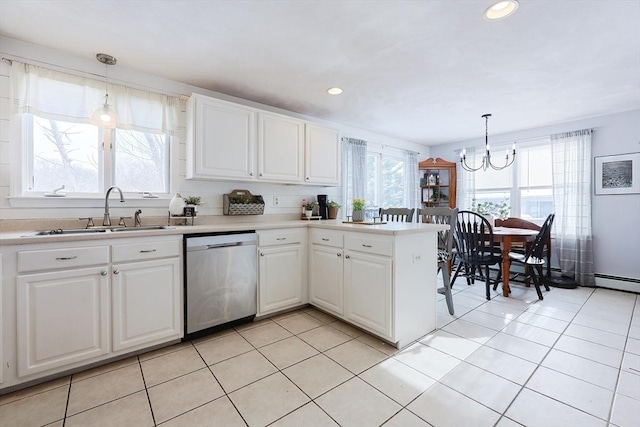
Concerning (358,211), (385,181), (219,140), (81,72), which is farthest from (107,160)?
(385,181)

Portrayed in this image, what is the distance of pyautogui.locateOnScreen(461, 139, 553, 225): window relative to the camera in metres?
4.43

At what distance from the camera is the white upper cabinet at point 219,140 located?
2.61m

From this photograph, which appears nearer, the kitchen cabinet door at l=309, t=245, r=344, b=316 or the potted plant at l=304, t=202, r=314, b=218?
the kitchen cabinet door at l=309, t=245, r=344, b=316

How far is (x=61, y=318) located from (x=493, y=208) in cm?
569

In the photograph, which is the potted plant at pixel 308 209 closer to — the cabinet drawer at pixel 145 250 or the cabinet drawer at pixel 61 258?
the cabinet drawer at pixel 145 250

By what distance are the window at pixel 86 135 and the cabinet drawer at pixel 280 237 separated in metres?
1.05

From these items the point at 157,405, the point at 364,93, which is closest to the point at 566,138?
the point at 364,93

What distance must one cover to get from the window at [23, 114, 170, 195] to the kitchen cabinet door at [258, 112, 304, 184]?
93 cm

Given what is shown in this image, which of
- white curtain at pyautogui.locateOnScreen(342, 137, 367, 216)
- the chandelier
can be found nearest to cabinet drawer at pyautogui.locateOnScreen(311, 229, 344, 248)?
white curtain at pyautogui.locateOnScreen(342, 137, 367, 216)

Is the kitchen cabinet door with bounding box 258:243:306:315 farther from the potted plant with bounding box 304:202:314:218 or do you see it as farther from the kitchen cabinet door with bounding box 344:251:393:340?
the potted plant with bounding box 304:202:314:218

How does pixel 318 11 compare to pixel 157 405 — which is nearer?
pixel 157 405

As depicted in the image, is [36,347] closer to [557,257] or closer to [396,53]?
[396,53]

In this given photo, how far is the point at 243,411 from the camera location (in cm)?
153

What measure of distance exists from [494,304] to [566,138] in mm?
2834
